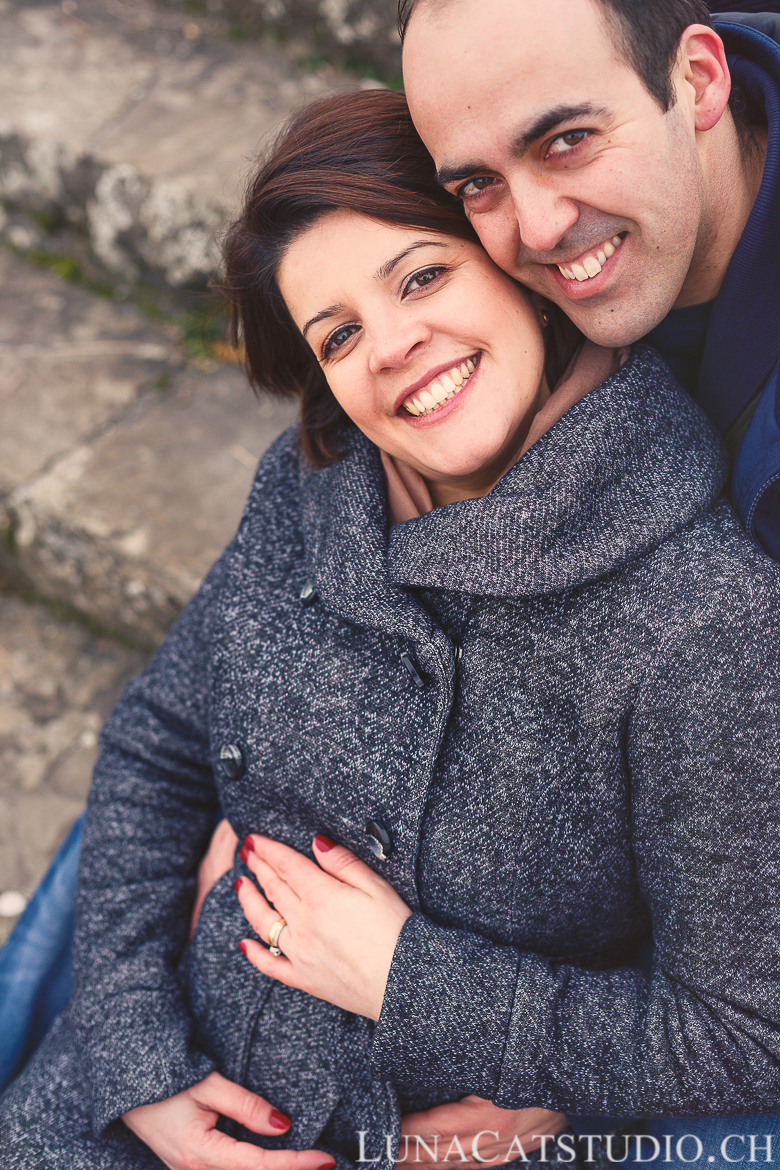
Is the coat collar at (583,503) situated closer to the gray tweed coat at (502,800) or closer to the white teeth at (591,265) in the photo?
the gray tweed coat at (502,800)

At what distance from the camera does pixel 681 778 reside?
127 cm

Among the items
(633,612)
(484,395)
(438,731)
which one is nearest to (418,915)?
(438,731)

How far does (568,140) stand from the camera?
1.30 meters

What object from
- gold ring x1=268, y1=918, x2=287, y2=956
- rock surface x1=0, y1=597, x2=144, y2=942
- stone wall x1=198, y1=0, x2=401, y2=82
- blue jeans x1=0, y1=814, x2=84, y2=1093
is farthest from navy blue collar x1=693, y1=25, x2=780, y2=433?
rock surface x1=0, y1=597, x2=144, y2=942

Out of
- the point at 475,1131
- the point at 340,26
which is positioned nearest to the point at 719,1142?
the point at 475,1131

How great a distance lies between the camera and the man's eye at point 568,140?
4.25 ft

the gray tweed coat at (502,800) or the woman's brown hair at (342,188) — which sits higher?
the woman's brown hair at (342,188)

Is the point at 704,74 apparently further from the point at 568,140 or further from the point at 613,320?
the point at 613,320

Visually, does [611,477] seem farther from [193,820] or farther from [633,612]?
[193,820]

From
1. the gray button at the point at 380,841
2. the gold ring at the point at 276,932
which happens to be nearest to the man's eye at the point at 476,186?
the gray button at the point at 380,841

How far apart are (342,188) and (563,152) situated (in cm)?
36

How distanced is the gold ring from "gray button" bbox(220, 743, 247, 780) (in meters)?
0.27

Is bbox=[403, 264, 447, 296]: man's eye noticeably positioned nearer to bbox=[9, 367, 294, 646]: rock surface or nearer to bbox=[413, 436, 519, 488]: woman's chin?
bbox=[413, 436, 519, 488]: woman's chin

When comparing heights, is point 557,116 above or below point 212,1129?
above
